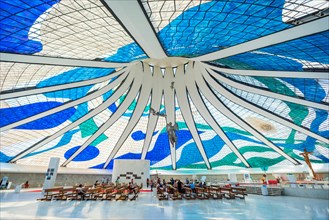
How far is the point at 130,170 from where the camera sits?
2292cm

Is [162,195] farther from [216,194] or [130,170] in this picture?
[130,170]

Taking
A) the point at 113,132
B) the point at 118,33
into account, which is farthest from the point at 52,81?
the point at 113,132

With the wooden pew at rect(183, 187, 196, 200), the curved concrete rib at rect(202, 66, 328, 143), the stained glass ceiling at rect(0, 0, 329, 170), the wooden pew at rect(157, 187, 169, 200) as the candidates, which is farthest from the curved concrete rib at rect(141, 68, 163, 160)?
the wooden pew at rect(183, 187, 196, 200)

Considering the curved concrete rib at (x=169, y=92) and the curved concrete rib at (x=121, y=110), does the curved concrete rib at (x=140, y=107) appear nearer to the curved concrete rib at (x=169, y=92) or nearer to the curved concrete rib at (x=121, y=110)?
the curved concrete rib at (x=121, y=110)

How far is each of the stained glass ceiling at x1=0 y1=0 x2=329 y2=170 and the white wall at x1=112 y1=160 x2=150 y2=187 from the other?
1693mm

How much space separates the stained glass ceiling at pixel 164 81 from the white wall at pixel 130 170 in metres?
1.69

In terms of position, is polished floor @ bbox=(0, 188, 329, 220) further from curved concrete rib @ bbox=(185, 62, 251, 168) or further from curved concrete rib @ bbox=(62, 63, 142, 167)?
curved concrete rib @ bbox=(185, 62, 251, 168)

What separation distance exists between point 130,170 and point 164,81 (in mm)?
12027

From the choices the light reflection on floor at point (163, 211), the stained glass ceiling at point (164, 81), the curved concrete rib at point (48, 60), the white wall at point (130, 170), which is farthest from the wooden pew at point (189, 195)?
the curved concrete rib at point (48, 60)

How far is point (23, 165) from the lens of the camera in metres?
19.9

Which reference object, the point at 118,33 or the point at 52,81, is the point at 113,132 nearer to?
the point at 52,81

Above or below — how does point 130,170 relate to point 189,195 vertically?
above

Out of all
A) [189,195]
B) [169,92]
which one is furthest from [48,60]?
[189,195]

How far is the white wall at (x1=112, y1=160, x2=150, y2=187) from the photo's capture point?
22.8 meters
